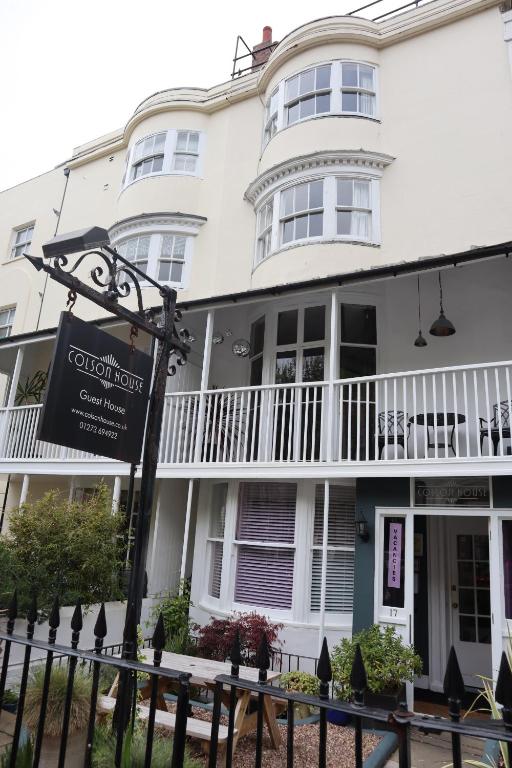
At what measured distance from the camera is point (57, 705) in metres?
5.08

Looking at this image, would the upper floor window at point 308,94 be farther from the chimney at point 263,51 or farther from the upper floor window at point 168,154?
the chimney at point 263,51

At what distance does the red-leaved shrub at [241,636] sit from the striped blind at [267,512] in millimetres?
1431

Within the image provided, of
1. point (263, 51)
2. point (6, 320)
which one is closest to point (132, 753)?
point (6, 320)

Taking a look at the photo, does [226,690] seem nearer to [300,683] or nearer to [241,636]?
[300,683]

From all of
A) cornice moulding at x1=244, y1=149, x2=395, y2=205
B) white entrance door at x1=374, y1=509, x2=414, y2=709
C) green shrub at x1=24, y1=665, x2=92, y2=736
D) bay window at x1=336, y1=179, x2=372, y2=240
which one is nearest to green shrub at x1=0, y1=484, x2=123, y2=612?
green shrub at x1=24, y1=665, x2=92, y2=736

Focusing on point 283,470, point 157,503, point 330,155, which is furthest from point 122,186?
point 283,470

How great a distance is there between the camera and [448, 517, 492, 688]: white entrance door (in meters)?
8.72

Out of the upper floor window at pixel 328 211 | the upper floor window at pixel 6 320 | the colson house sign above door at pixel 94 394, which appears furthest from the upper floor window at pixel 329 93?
the upper floor window at pixel 6 320

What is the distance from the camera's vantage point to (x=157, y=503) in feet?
36.4

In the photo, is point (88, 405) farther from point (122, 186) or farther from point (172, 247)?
point (122, 186)

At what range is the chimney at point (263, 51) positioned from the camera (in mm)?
16016

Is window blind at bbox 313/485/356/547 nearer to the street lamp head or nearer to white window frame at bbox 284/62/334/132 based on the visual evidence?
the street lamp head

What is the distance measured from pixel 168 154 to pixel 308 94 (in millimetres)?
4389

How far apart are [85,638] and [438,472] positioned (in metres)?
5.90
